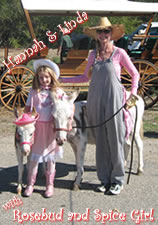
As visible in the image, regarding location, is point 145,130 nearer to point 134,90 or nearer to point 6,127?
point 6,127

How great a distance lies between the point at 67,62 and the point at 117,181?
5.84 meters

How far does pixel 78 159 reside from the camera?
5.10 meters

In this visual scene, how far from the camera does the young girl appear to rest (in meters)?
4.73

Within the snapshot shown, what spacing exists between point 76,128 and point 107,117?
17.6 inches

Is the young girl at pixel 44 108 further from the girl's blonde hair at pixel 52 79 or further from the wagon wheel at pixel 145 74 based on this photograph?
the wagon wheel at pixel 145 74

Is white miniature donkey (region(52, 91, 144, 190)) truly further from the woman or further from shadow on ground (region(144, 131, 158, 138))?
shadow on ground (region(144, 131, 158, 138))

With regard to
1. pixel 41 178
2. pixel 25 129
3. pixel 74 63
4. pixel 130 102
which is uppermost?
pixel 74 63

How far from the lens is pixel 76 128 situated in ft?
16.6

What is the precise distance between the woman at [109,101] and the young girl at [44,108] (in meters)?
0.47

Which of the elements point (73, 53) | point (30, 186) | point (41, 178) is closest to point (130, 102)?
point (30, 186)

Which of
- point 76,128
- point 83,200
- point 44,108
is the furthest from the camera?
point 76,128

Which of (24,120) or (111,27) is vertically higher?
(111,27)

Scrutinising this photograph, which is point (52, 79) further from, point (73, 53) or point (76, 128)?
point (73, 53)

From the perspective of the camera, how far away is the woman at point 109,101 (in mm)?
4797
